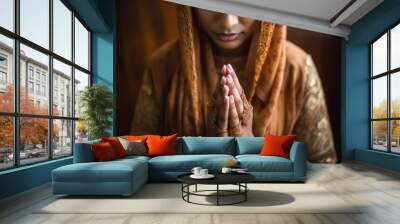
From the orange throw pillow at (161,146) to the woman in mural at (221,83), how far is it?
2117 millimetres

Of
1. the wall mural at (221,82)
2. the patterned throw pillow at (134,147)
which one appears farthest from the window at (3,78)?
the wall mural at (221,82)

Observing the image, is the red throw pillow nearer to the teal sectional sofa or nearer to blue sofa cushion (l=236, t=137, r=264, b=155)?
the teal sectional sofa

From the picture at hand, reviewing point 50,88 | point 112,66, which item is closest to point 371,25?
point 112,66

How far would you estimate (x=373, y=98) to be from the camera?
29.6 ft

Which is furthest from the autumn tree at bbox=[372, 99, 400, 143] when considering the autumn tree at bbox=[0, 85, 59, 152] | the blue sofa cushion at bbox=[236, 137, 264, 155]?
the autumn tree at bbox=[0, 85, 59, 152]

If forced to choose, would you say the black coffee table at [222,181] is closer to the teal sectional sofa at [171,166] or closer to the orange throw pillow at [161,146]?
the teal sectional sofa at [171,166]

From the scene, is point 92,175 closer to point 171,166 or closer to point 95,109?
point 171,166

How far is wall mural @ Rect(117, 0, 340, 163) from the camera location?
884cm

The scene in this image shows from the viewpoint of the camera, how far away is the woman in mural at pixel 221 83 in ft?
29.0

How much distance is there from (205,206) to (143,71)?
210 inches

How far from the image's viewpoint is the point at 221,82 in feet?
29.2

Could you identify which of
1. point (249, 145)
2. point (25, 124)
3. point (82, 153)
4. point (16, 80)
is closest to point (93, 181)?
point (82, 153)

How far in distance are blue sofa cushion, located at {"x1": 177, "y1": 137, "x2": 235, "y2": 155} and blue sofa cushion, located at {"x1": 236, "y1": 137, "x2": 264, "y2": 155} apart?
113 mm

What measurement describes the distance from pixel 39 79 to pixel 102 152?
5.05 feet
